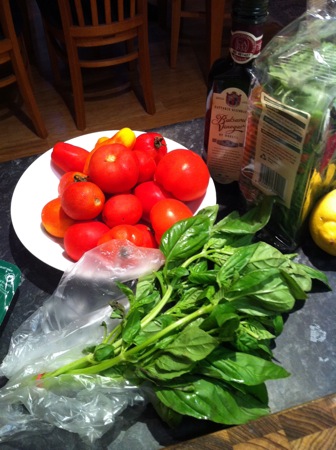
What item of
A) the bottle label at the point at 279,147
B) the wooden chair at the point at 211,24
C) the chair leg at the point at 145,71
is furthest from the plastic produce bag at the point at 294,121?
the wooden chair at the point at 211,24

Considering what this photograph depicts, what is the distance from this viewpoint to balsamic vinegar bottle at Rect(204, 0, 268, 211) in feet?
1.83

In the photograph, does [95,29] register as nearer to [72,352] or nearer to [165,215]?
[165,215]

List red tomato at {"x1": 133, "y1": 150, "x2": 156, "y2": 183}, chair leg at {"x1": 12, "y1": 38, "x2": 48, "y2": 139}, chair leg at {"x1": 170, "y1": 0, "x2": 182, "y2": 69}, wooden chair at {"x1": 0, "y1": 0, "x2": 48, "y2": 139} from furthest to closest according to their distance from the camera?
chair leg at {"x1": 170, "y1": 0, "x2": 182, "y2": 69} < chair leg at {"x1": 12, "y1": 38, "x2": 48, "y2": 139} < wooden chair at {"x1": 0, "y1": 0, "x2": 48, "y2": 139} < red tomato at {"x1": 133, "y1": 150, "x2": 156, "y2": 183}

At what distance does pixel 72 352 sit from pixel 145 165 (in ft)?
0.96

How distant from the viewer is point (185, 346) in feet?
1.49

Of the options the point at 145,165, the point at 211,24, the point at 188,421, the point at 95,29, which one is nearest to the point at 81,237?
the point at 145,165

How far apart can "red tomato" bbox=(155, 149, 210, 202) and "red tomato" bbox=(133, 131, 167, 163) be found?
48 millimetres

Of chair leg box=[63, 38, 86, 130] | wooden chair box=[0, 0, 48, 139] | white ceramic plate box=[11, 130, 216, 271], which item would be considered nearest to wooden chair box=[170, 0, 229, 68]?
chair leg box=[63, 38, 86, 130]

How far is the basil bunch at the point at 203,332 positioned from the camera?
46cm

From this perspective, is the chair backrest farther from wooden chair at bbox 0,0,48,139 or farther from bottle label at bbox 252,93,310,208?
bottle label at bbox 252,93,310,208

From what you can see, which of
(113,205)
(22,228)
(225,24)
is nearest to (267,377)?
(113,205)

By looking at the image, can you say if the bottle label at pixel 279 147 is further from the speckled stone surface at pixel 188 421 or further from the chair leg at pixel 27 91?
the chair leg at pixel 27 91

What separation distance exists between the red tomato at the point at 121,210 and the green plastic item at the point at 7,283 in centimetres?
15

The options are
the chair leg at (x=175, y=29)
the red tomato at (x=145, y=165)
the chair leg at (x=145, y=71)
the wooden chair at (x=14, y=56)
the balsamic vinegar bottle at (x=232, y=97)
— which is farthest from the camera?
the chair leg at (x=175, y=29)
